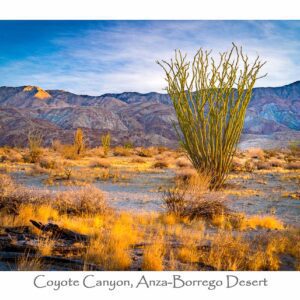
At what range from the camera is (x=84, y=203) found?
630 cm

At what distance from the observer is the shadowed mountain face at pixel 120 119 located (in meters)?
75.3

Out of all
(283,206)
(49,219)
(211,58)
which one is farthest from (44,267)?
(211,58)

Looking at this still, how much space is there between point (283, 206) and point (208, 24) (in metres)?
4.45

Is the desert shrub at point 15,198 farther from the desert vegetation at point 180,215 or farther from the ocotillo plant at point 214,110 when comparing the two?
the ocotillo plant at point 214,110

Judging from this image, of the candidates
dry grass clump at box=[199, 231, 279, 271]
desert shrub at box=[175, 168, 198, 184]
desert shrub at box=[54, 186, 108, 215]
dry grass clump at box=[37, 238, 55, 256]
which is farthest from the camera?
desert shrub at box=[175, 168, 198, 184]

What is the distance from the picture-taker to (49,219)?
5.78 m

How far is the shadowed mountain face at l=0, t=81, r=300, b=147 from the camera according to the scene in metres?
75.3

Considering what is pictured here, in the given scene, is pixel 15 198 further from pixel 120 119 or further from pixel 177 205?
pixel 120 119

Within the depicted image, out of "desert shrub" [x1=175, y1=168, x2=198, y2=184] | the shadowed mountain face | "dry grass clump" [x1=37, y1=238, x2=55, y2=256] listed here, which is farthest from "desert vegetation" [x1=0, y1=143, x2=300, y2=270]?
the shadowed mountain face

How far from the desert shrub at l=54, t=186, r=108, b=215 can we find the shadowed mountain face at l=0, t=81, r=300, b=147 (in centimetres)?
5797

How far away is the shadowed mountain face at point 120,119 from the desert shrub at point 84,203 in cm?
5797

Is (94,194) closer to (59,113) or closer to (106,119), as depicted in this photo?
(106,119)

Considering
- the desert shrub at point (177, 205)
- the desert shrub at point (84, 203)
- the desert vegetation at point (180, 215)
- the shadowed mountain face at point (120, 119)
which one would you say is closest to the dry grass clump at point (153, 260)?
the desert vegetation at point (180, 215)

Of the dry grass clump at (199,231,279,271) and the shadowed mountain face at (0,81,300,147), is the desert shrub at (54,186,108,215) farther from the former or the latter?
the shadowed mountain face at (0,81,300,147)
